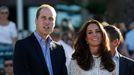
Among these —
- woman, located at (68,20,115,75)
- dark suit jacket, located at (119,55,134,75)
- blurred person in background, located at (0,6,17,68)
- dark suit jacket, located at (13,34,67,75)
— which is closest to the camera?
dark suit jacket, located at (13,34,67,75)

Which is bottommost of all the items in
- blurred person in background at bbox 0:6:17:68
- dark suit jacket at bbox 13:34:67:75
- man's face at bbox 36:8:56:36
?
blurred person in background at bbox 0:6:17:68

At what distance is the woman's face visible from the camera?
778 cm

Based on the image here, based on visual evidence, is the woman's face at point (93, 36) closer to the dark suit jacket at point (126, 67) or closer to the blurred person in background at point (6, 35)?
the dark suit jacket at point (126, 67)

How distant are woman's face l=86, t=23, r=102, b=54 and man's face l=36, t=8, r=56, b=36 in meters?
0.59

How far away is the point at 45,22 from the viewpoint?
24.1 ft

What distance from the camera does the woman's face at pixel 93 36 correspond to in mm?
7777

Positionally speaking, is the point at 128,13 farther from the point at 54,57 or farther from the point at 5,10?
the point at 54,57

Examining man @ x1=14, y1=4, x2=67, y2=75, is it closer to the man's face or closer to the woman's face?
the man's face

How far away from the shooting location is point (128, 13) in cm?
2245

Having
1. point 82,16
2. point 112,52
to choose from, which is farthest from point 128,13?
point 112,52

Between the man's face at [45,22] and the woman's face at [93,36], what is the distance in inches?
23.3

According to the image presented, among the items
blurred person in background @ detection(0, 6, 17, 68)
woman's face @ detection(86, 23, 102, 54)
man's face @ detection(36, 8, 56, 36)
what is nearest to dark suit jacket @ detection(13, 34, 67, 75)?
man's face @ detection(36, 8, 56, 36)

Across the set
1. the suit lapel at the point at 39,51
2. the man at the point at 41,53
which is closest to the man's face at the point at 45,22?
the man at the point at 41,53

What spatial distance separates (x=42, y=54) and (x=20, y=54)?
266mm
